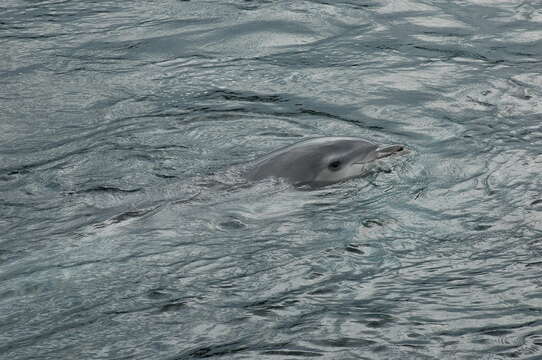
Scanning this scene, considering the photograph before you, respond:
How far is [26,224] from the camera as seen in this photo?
6898 millimetres

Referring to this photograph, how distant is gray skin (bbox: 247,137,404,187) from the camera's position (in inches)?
286

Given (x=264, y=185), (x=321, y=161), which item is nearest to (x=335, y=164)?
(x=321, y=161)

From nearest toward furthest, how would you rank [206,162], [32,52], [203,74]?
[206,162]
[203,74]
[32,52]

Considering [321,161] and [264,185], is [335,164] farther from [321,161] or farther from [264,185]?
[264,185]

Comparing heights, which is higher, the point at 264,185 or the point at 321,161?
the point at 321,161

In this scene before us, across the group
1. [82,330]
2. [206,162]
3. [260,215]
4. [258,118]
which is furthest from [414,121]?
[82,330]

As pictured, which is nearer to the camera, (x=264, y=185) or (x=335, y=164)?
(x=264, y=185)

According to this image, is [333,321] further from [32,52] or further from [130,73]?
[32,52]

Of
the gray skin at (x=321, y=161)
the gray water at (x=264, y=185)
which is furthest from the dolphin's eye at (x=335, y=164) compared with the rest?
the gray water at (x=264, y=185)

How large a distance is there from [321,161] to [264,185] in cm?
47

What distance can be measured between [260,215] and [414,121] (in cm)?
266

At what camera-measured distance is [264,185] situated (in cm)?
716

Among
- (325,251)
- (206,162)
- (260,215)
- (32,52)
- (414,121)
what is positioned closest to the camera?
(325,251)

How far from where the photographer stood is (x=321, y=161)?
729cm
